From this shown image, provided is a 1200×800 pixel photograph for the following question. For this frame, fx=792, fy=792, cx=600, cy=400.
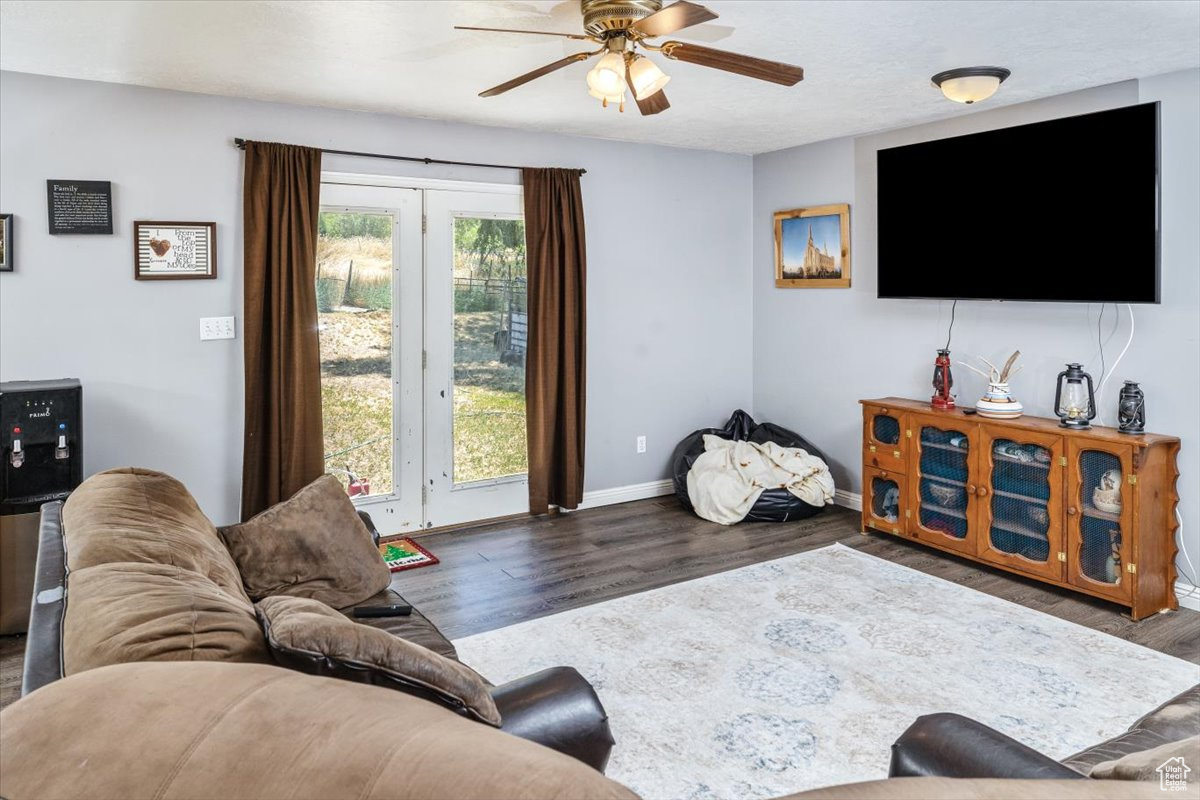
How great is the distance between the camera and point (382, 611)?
2488 millimetres

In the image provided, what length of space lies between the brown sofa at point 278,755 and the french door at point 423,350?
12.2 feet

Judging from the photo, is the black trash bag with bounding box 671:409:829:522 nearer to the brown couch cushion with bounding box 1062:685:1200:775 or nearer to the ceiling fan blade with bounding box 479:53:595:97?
the ceiling fan blade with bounding box 479:53:595:97

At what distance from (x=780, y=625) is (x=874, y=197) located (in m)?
3.00

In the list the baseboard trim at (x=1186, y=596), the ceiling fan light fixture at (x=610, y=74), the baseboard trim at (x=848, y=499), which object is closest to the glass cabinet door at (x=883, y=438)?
the baseboard trim at (x=848, y=499)

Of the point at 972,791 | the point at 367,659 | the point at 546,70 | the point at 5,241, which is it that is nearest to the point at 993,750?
the point at 972,791

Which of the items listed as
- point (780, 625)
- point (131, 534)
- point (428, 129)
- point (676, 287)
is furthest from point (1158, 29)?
point (131, 534)

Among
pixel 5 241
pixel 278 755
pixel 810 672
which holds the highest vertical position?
pixel 5 241

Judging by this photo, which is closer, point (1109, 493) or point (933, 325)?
point (1109, 493)

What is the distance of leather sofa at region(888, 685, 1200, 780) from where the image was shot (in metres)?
1.48

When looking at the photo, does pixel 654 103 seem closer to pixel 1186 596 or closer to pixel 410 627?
pixel 410 627

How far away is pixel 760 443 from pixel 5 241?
4.56 meters

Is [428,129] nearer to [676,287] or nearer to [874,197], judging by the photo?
[676,287]

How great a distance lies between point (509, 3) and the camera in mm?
2781

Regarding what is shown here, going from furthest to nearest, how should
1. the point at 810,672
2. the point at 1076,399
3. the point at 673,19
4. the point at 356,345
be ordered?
the point at 356,345 → the point at 1076,399 → the point at 810,672 → the point at 673,19
